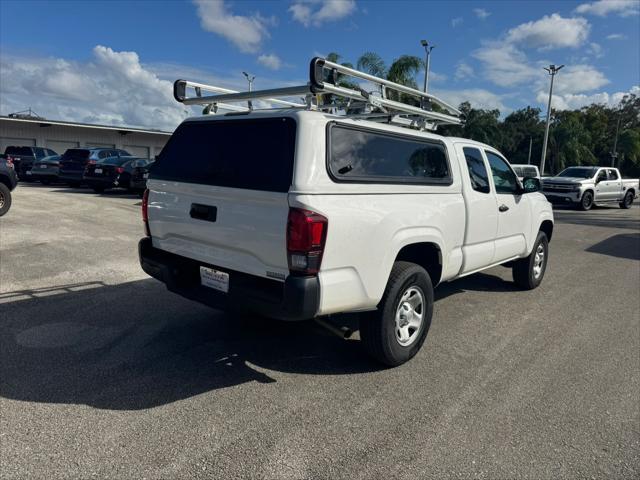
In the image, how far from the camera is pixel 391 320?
378cm

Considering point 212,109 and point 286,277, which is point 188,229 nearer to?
point 286,277

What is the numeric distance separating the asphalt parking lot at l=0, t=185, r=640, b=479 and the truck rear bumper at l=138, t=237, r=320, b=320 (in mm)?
605

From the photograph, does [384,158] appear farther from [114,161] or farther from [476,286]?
[114,161]

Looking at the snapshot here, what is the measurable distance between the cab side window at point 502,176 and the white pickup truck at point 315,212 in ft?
2.63

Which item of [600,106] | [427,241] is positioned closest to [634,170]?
[600,106]

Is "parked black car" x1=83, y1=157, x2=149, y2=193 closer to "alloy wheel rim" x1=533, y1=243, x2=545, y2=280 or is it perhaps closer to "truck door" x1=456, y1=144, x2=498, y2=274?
"alloy wheel rim" x1=533, y1=243, x2=545, y2=280

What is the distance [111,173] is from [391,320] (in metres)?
16.1

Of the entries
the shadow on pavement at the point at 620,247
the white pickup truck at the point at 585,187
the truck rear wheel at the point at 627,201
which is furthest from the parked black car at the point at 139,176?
the truck rear wheel at the point at 627,201

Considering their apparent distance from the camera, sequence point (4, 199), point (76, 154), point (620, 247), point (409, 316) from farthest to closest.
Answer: point (76, 154) → point (620, 247) → point (4, 199) → point (409, 316)

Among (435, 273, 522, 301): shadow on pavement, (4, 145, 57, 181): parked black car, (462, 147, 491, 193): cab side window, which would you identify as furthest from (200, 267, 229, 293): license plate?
(4, 145, 57, 181): parked black car

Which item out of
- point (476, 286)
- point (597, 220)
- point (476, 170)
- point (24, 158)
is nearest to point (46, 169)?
point (24, 158)

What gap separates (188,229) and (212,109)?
1.57 metres

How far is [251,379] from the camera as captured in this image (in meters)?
3.69

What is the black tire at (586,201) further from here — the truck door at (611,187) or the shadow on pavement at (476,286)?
the shadow on pavement at (476,286)
